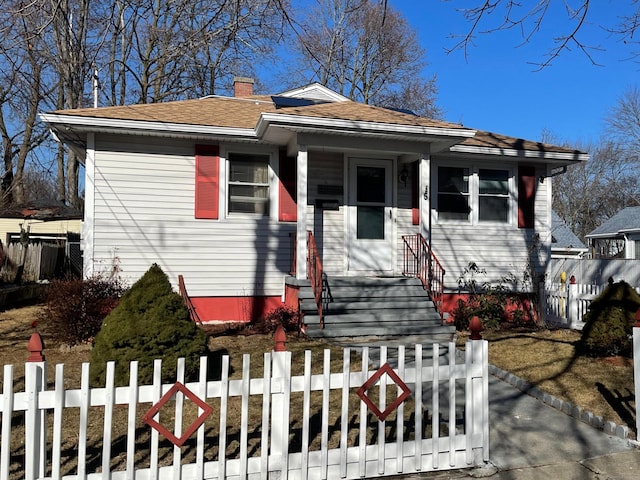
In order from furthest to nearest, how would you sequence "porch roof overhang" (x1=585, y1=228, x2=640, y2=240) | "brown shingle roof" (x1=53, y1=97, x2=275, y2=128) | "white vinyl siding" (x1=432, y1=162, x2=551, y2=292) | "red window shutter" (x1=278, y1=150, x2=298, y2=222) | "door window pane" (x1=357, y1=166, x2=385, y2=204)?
"porch roof overhang" (x1=585, y1=228, x2=640, y2=240), "white vinyl siding" (x1=432, y1=162, x2=551, y2=292), "door window pane" (x1=357, y1=166, x2=385, y2=204), "red window shutter" (x1=278, y1=150, x2=298, y2=222), "brown shingle roof" (x1=53, y1=97, x2=275, y2=128)

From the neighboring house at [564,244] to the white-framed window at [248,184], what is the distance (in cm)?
2277

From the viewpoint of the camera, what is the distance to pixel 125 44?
21.6m

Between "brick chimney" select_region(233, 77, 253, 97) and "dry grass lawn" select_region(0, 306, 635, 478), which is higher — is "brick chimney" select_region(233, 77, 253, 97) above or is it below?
above

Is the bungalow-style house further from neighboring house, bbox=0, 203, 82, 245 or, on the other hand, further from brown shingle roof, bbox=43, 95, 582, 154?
neighboring house, bbox=0, 203, 82, 245

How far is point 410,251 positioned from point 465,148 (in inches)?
98.1

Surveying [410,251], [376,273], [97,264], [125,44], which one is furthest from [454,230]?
[125,44]

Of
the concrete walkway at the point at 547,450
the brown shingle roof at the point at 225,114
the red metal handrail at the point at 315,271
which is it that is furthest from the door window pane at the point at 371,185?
the concrete walkway at the point at 547,450

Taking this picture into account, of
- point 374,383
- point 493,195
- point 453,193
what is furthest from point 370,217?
point 374,383

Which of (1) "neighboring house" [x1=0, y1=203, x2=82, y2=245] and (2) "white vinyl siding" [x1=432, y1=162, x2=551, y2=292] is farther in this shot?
(1) "neighboring house" [x1=0, y1=203, x2=82, y2=245]

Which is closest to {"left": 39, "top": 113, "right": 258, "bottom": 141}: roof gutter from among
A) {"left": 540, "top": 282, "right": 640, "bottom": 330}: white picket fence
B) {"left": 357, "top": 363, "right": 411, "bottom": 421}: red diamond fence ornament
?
{"left": 540, "top": 282, "right": 640, "bottom": 330}: white picket fence

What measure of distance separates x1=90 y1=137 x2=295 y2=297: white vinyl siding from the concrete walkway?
19.3 ft

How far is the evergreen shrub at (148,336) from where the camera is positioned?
5.08 m

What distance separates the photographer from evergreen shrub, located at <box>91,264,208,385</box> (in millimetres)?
5082

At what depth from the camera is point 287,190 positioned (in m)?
9.96
